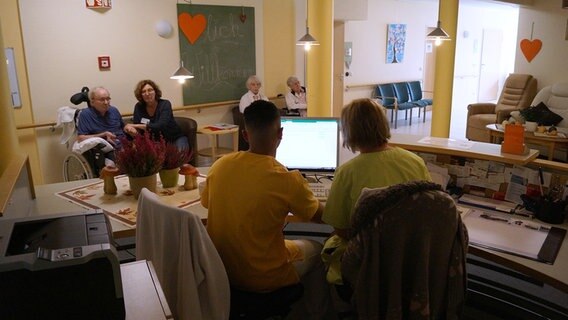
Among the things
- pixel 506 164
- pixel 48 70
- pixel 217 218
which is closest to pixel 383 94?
pixel 48 70

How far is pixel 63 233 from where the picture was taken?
4.67 feet

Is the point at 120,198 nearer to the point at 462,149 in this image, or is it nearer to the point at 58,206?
the point at 58,206

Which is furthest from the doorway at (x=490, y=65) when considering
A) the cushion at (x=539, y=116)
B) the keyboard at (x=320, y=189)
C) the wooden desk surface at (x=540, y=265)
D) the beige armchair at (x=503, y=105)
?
the wooden desk surface at (x=540, y=265)

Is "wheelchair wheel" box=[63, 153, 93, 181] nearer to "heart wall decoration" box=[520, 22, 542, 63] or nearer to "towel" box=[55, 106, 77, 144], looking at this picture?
"towel" box=[55, 106, 77, 144]

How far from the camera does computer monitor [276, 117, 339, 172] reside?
8.63 feet

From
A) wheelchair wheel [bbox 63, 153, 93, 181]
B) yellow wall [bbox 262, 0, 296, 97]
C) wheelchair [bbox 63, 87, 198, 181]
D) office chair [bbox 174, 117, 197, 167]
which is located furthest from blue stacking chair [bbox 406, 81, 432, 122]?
wheelchair wheel [bbox 63, 153, 93, 181]

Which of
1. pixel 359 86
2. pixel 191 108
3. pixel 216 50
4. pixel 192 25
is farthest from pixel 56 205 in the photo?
pixel 359 86

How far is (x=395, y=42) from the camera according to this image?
9.38m

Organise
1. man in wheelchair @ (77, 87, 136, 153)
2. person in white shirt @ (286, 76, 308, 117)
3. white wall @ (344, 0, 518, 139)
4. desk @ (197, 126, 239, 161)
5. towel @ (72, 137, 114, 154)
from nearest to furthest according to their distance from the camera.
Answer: towel @ (72, 137, 114, 154), man in wheelchair @ (77, 87, 136, 153), desk @ (197, 126, 239, 161), person in white shirt @ (286, 76, 308, 117), white wall @ (344, 0, 518, 139)

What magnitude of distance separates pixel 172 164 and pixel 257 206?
92 cm

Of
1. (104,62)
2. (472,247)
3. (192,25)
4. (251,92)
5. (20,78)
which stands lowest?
(472,247)

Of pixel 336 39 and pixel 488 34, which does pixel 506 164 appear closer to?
pixel 336 39

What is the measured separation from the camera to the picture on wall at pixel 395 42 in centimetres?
921

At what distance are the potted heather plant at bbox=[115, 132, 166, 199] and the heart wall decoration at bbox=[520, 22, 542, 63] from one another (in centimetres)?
773
